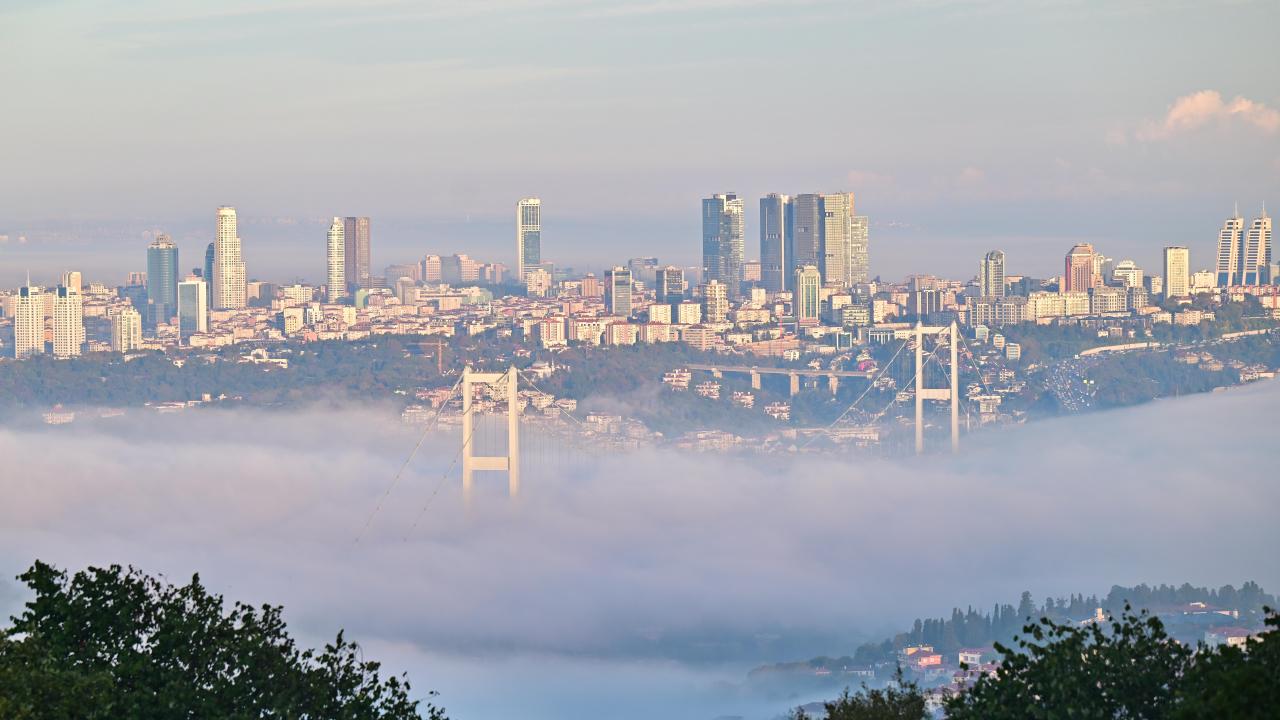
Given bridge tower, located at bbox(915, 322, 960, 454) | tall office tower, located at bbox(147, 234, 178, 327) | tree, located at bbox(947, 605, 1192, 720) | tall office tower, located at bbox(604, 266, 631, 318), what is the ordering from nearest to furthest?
tree, located at bbox(947, 605, 1192, 720) < bridge tower, located at bbox(915, 322, 960, 454) < tall office tower, located at bbox(604, 266, 631, 318) < tall office tower, located at bbox(147, 234, 178, 327)

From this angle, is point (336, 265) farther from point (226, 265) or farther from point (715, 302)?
point (715, 302)

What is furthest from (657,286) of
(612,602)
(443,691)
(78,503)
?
(443,691)

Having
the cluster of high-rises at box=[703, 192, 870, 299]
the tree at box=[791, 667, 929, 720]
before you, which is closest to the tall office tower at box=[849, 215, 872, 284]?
the cluster of high-rises at box=[703, 192, 870, 299]

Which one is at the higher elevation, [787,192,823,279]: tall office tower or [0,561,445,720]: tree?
[787,192,823,279]: tall office tower

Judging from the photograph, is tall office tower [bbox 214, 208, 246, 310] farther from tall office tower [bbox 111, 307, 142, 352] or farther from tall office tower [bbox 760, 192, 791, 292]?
tall office tower [bbox 760, 192, 791, 292]

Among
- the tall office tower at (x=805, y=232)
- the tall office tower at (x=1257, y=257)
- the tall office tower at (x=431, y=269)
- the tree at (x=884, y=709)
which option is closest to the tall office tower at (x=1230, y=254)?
the tall office tower at (x=1257, y=257)
